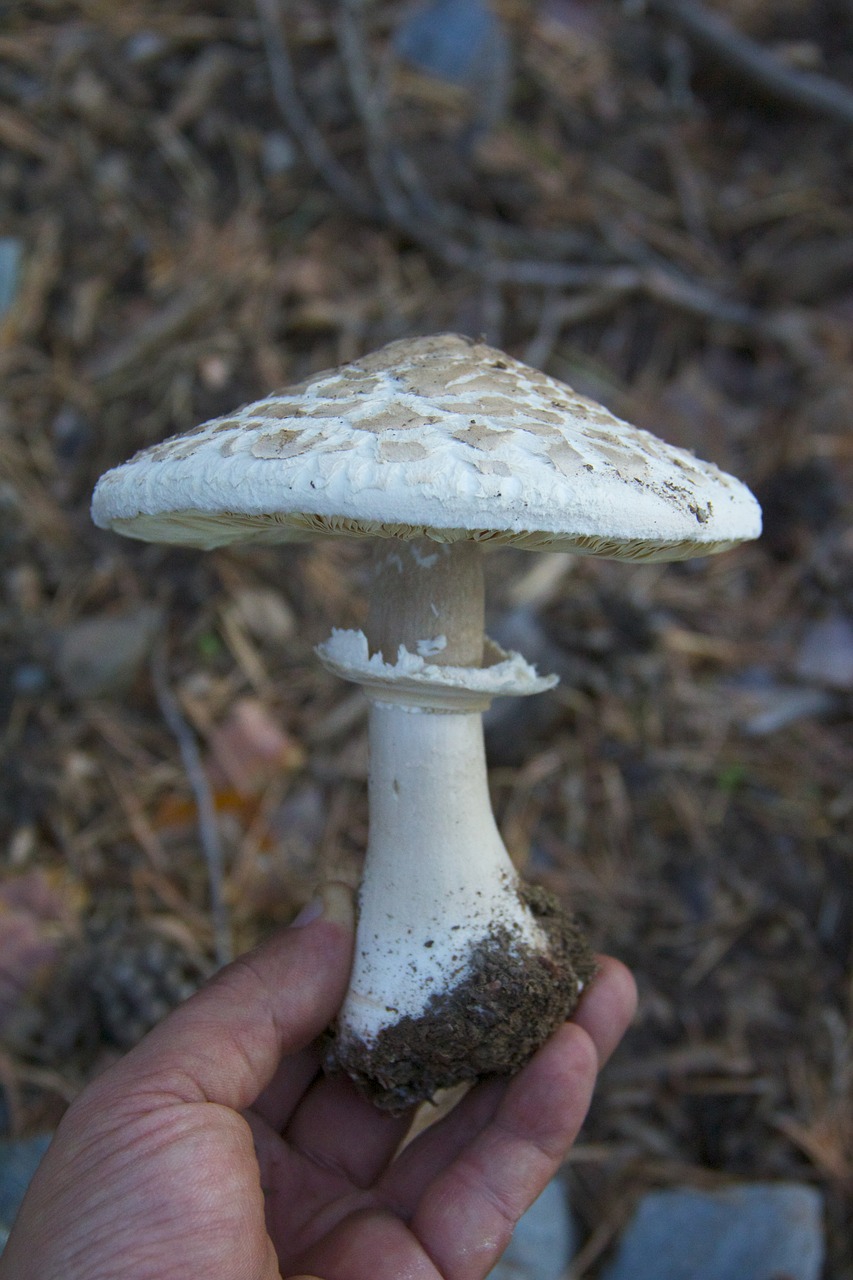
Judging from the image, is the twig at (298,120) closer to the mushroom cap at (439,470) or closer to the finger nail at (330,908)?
the mushroom cap at (439,470)

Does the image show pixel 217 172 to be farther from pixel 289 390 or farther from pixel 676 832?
pixel 676 832

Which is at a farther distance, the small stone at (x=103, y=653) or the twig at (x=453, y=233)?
the twig at (x=453, y=233)

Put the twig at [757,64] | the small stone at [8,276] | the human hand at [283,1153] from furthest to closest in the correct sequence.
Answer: the twig at [757,64], the small stone at [8,276], the human hand at [283,1153]

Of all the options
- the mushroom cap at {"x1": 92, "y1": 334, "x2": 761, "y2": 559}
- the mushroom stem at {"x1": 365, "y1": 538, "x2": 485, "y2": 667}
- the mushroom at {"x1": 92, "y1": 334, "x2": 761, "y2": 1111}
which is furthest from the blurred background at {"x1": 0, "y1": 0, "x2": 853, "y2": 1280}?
the mushroom cap at {"x1": 92, "y1": 334, "x2": 761, "y2": 559}

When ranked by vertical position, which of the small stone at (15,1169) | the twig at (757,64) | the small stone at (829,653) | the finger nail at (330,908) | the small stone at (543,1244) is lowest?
the small stone at (543,1244)

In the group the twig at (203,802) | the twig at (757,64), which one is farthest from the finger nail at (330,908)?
→ the twig at (757,64)

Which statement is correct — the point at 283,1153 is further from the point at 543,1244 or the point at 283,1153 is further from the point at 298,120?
the point at 298,120

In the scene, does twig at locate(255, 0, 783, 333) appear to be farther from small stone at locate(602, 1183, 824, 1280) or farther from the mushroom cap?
small stone at locate(602, 1183, 824, 1280)
